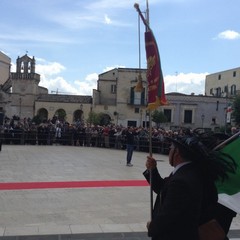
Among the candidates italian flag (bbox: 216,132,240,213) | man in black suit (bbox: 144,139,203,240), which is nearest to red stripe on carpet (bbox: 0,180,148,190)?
italian flag (bbox: 216,132,240,213)

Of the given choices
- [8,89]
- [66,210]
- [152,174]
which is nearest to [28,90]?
[8,89]

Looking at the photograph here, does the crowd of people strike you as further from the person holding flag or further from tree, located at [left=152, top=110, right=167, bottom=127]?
tree, located at [left=152, top=110, right=167, bottom=127]

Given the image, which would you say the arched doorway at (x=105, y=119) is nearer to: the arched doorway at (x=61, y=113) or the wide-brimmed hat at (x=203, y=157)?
the arched doorway at (x=61, y=113)

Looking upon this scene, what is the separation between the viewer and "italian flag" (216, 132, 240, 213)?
13.0 feet

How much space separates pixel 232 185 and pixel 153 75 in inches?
51.4

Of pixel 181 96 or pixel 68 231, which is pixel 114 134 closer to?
pixel 68 231

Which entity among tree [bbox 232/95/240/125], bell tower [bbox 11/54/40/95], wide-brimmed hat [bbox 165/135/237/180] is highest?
bell tower [bbox 11/54/40/95]

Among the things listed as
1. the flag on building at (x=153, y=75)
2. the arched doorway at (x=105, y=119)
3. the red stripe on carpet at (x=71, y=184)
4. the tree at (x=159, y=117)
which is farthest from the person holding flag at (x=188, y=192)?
the arched doorway at (x=105, y=119)

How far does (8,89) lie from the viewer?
265 feet

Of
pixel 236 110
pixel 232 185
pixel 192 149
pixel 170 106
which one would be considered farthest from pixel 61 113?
pixel 192 149

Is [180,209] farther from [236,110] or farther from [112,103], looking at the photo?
[112,103]

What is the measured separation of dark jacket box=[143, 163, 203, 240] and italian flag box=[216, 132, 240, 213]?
31.7 inches

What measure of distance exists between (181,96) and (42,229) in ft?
212

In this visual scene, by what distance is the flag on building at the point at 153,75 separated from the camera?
14.7ft
